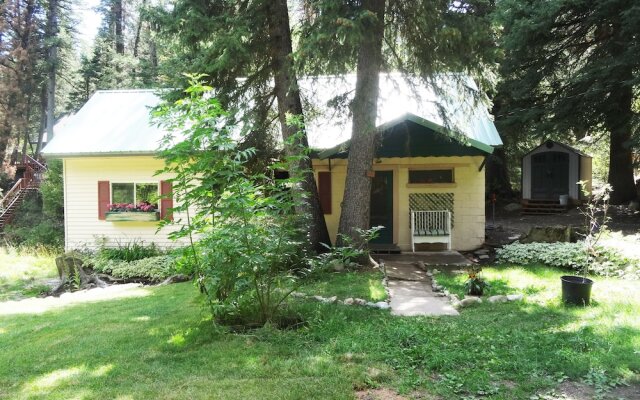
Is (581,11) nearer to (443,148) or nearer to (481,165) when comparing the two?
(481,165)

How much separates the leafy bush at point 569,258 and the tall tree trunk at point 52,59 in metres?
24.3

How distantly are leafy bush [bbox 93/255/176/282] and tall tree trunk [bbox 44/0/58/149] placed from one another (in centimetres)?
1694

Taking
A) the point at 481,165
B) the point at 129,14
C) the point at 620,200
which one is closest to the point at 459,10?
the point at 481,165

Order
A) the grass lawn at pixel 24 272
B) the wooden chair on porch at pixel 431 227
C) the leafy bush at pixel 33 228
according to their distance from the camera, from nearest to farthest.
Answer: the grass lawn at pixel 24 272 < the wooden chair on porch at pixel 431 227 < the leafy bush at pixel 33 228

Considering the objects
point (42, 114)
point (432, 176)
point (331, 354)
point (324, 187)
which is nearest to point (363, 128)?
point (324, 187)

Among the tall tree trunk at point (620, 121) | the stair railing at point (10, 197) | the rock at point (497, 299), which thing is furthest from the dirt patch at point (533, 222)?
the stair railing at point (10, 197)

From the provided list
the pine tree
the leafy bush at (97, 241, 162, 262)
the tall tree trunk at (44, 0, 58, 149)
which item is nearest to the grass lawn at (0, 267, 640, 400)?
the leafy bush at (97, 241, 162, 262)

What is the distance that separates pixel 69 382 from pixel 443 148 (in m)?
8.45

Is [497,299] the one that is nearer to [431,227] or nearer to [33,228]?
[431,227]

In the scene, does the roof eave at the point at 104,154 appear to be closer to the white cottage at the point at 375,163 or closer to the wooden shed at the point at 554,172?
the white cottage at the point at 375,163

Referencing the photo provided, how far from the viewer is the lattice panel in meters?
10.9

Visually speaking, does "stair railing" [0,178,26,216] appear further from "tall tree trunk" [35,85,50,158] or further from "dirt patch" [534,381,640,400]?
"dirt patch" [534,381,640,400]

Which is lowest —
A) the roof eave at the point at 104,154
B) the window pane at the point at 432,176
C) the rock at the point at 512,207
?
the rock at the point at 512,207

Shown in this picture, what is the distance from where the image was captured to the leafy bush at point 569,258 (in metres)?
7.45
